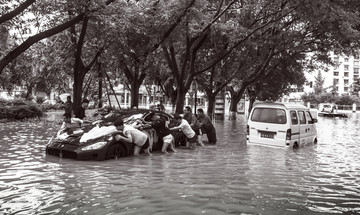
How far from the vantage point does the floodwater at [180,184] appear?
18.5ft

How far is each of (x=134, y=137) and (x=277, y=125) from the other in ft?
16.7

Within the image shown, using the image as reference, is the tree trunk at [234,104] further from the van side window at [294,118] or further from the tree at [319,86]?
the tree at [319,86]

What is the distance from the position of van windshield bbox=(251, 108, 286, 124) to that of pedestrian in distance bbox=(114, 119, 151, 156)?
437cm

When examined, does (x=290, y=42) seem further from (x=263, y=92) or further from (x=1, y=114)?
(x=263, y=92)

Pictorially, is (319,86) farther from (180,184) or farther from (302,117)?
(180,184)

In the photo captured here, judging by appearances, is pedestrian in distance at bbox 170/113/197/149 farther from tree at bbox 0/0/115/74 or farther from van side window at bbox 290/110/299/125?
tree at bbox 0/0/115/74

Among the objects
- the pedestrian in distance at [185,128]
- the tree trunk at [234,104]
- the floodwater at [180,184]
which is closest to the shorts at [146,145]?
the floodwater at [180,184]

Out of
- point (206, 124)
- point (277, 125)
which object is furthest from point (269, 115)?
point (206, 124)

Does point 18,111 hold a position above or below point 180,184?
above

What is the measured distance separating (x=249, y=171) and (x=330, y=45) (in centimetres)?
1841

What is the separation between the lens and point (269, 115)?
12.9m

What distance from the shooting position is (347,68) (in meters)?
109

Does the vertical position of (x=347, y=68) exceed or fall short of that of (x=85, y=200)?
it exceeds it

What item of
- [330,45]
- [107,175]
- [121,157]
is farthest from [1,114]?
[330,45]
